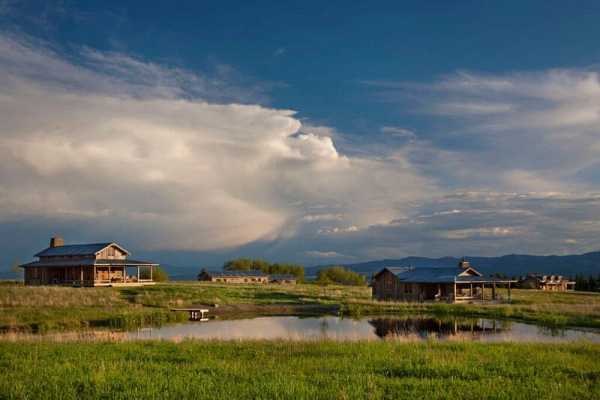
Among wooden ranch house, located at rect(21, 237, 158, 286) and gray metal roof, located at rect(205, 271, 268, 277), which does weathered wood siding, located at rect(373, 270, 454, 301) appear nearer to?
wooden ranch house, located at rect(21, 237, 158, 286)

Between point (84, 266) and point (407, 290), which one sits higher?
point (84, 266)

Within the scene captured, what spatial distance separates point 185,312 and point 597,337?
1136 inches

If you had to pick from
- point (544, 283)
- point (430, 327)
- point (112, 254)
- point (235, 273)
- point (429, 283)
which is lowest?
point (544, 283)

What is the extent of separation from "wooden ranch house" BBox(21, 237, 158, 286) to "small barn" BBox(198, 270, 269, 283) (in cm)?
5926

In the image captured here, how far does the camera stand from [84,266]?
67.3 meters

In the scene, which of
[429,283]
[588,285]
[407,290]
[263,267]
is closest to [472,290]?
[429,283]

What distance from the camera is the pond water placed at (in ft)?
94.3

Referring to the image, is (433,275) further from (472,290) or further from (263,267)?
(263,267)

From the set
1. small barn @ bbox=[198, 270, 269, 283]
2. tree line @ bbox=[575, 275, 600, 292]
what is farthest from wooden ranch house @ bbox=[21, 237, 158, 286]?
tree line @ bbox=[575, 275, 600, 292]

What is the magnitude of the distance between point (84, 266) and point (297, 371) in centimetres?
5847

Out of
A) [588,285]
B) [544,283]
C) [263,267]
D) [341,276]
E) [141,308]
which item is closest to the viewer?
[141,308]

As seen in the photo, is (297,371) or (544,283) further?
(544,283)

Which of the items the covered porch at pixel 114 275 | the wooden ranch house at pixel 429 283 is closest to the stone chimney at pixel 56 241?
the covered porch at pixel 114 275

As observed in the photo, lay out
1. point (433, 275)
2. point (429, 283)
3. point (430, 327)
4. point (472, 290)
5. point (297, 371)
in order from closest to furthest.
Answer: point (297, 371)
point (430, 327)
point (433, 275)
point (429, 283)
point (472, 290)
